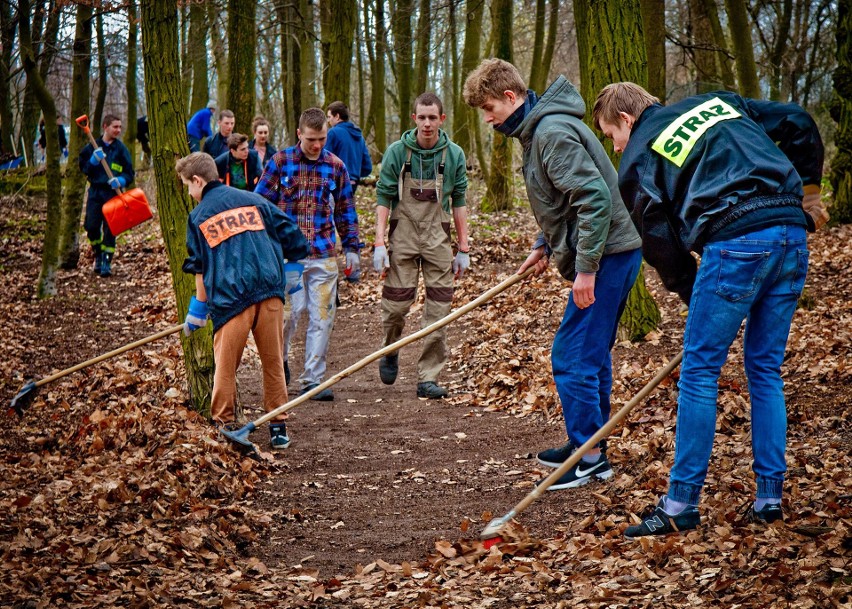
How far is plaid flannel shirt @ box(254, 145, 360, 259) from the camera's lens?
24.8 feet

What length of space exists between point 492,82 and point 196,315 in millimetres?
2706

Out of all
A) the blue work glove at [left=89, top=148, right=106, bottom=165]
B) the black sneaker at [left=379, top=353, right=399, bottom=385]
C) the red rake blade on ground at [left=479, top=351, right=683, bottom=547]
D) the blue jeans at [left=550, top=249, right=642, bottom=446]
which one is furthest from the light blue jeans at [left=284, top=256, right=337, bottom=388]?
the blue work glove at [left=89, top=148, right=106, bottom=165]

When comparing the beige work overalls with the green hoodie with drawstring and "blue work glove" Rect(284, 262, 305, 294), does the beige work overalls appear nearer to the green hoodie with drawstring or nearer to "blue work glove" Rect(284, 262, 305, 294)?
the green hoodie with drawstring

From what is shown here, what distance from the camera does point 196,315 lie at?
6.07 meters

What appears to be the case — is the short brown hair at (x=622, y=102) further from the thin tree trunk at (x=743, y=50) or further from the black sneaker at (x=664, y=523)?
the thin tree trunk at (x=743, y=50)

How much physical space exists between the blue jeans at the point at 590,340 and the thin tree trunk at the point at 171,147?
308 centimetres

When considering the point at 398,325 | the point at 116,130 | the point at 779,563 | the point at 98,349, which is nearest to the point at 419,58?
the point at 116,130

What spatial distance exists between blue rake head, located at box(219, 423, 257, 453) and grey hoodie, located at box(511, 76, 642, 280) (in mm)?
2421

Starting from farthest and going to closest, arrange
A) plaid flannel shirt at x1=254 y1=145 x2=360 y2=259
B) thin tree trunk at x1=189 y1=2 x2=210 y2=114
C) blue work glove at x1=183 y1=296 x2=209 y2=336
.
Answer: thin tree trunk at x1=189 y1=2 x2=210 y2=114, plaid flannel shirt at x1=254 y1=145 x2=360 y2=259, blue work glove at x1=183 y1=296 x2=209 y2=336

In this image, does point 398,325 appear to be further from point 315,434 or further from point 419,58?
point 419,58

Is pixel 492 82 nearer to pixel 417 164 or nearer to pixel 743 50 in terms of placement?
pixel 417 164

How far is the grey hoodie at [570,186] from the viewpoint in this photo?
450cm

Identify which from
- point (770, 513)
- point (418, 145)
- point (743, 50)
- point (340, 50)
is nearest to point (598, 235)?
point (770, 513)

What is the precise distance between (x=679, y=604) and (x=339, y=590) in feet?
5.29
